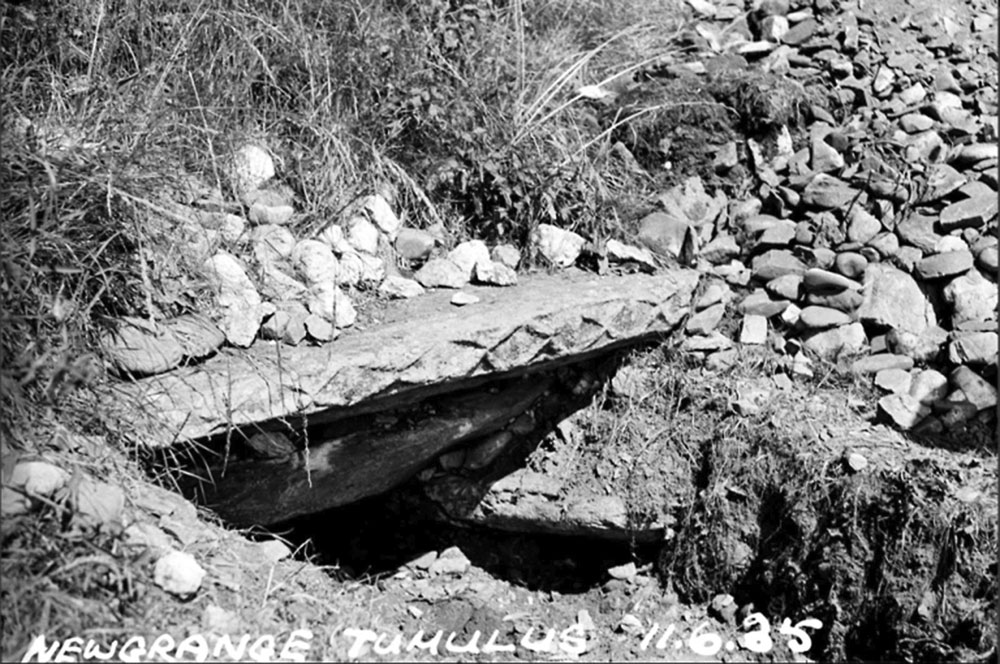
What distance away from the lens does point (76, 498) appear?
9.45ft

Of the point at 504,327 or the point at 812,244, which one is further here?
the point at 812,244

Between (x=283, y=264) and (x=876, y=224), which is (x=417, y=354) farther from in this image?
(x=876, y=224)

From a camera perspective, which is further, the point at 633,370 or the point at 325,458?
the point at 633,370

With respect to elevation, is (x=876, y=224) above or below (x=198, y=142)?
below

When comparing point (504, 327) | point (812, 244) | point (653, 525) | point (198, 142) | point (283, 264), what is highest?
point (198, 142)

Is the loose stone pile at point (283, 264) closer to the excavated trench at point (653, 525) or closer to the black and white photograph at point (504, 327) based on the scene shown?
the black and white photograph at point (504, 327)

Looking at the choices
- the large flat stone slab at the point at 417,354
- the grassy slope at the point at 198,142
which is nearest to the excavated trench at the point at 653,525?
the large flat stone slab at the point at 417,354

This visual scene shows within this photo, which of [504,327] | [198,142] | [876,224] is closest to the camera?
[504,327]

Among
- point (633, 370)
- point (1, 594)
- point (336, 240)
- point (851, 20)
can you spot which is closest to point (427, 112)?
point (336, 240)

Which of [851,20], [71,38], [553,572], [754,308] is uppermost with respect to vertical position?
[71,38]

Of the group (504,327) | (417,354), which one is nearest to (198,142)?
(417,354)

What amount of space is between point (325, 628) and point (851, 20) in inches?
131

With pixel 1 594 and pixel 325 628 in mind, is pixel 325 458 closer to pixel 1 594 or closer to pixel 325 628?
pixel 325 628

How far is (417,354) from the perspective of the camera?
3.66m
